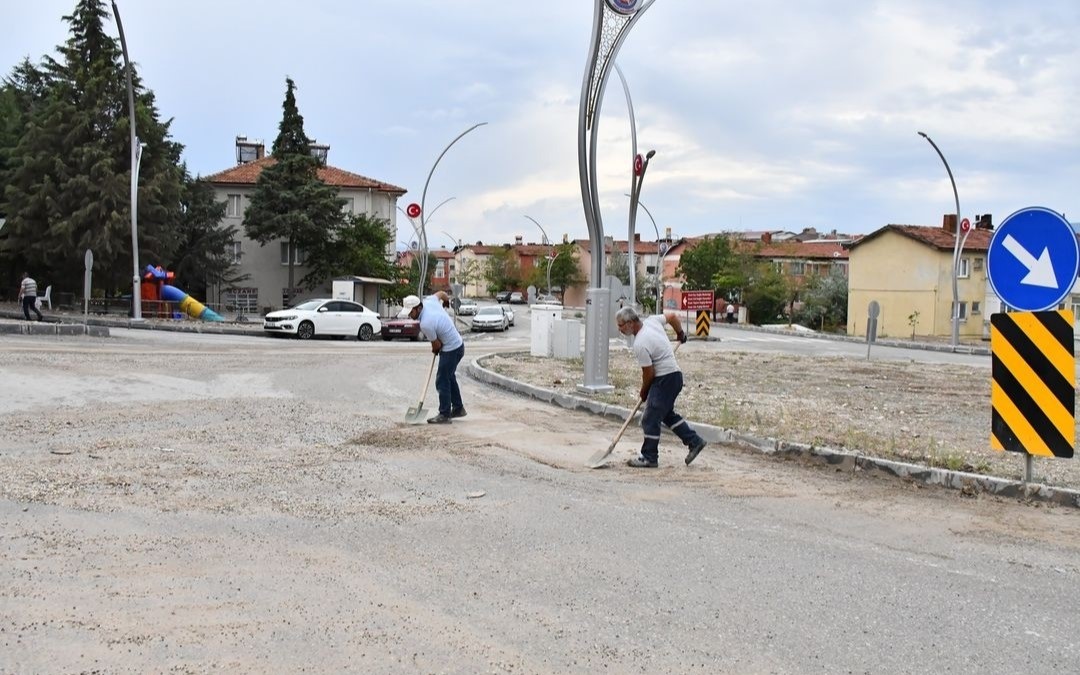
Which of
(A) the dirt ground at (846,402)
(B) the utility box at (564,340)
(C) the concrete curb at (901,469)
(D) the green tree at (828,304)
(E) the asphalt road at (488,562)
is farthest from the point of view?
(D) the green tree at (828,304)

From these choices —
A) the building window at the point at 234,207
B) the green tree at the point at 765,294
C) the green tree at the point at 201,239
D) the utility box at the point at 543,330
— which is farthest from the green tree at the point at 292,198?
the green tree at the point at 765,294

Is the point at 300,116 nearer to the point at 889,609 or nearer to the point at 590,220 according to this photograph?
the point at 590,220

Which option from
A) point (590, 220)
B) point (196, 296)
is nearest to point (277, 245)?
point (196, 296)

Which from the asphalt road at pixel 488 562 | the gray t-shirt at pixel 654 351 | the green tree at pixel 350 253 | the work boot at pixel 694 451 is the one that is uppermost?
the green tree at pixel 350 253

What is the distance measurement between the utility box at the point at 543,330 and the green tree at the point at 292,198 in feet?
92.1

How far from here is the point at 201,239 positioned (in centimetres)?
5031

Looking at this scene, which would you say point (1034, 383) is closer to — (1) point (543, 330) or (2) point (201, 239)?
(1) point (543, 330)

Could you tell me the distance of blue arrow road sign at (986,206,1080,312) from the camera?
7.14 metres

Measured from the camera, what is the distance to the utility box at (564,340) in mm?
22281

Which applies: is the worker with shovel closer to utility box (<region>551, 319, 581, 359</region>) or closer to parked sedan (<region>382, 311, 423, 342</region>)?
utility box (<region>551, 319, 581, 359</region>)

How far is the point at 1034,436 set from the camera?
7.50 meters

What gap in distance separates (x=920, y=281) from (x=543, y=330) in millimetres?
40819

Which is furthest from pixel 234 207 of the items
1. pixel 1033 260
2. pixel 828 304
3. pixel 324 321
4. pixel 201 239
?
pixel 1033 260

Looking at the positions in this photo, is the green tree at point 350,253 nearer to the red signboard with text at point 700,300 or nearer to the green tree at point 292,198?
the green tree at point 292,198
